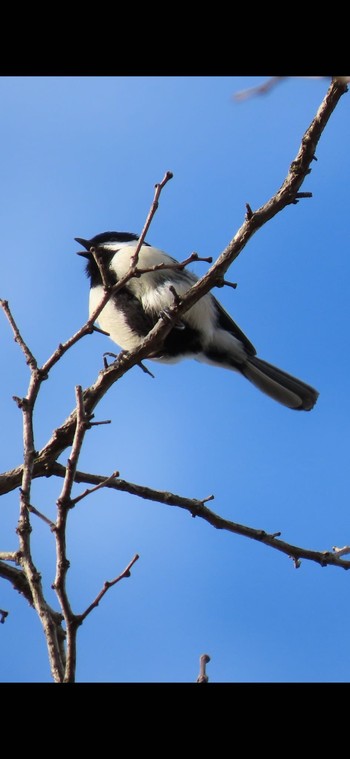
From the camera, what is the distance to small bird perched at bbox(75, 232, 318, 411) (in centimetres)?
489

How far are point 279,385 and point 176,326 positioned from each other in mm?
1311

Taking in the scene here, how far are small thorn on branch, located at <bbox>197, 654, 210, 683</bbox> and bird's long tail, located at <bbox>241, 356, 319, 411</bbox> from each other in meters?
3.45

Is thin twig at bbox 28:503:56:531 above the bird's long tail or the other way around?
the other way around

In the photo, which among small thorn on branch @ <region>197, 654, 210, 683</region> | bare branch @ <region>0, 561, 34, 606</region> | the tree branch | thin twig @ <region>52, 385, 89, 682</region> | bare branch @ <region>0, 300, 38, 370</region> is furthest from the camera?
the tree branch

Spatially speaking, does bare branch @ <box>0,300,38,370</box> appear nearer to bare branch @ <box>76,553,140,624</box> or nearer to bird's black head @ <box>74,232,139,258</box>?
bare branch @ <box>76,553,140,624</box>

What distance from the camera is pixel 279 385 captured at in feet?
18.3

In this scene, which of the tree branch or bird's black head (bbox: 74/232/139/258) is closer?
the tree branch

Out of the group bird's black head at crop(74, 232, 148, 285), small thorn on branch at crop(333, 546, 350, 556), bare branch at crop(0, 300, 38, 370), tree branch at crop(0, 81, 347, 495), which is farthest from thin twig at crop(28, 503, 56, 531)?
bird's black head at crop(74, 232, 148, 285)

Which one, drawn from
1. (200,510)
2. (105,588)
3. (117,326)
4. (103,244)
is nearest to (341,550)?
(200,510)

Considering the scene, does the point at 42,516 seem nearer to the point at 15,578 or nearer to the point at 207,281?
the point at 15,578

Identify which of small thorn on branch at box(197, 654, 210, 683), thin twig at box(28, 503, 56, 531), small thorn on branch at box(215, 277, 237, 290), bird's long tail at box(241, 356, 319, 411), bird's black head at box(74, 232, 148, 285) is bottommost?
small thorn on branch at box(197, 654, 210, 683)
